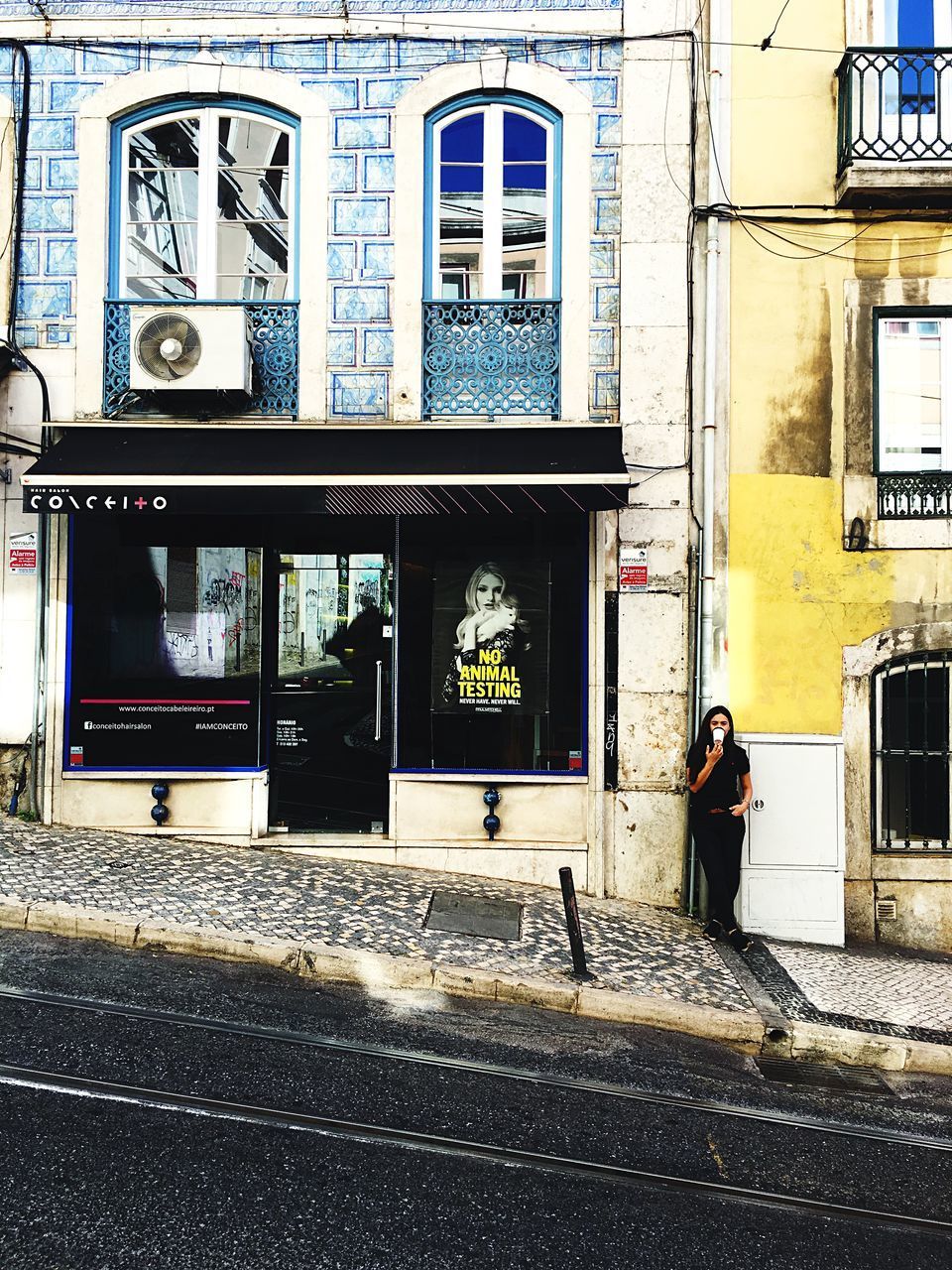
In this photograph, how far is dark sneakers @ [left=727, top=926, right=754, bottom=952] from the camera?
7672 mm

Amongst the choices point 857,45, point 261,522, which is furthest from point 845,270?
point 261,522

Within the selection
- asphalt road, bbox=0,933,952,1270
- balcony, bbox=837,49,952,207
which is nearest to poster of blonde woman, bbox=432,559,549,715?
asphalt road, bbox=0,933,952,1270

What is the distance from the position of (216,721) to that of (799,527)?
5.72 m

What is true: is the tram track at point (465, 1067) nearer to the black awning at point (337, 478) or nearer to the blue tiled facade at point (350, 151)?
the black awning at point (337, 478)

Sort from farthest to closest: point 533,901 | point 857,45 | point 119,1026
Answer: point 857,45 → point 533,901 → point 119,1026

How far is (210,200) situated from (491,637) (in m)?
4.92

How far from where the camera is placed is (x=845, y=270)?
878 centimetres

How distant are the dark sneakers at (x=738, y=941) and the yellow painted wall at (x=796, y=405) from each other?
188 cm

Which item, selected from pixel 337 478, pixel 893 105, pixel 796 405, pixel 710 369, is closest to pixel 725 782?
pixel 796 405

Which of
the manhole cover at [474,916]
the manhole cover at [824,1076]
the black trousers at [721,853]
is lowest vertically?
the manhole cover at [824,1076]

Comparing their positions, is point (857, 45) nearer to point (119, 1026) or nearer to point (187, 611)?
point (187, 611)

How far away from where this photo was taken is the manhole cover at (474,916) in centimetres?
725

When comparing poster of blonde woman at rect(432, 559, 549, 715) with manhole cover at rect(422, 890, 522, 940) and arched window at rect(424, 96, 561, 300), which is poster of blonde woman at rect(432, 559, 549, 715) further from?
arched window at rect(424, 96, 561, 300)

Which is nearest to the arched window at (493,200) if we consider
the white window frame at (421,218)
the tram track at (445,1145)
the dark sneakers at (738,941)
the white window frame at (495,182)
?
the white window frame at (495,182)
